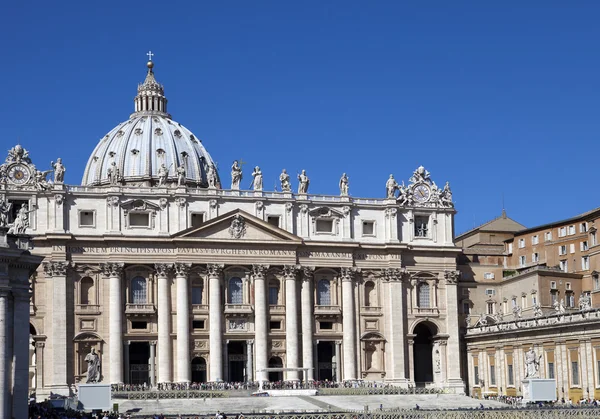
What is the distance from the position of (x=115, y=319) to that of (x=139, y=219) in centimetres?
863

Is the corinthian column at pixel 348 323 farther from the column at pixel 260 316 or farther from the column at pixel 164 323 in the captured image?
the column at pixel 164 323

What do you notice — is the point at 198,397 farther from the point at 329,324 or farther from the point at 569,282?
the point at 569,282

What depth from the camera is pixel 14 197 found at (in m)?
91.6

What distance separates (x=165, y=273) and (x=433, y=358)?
25604 mm

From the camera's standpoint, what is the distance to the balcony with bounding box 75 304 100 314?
9206cm

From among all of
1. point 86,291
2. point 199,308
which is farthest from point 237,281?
point 86,291

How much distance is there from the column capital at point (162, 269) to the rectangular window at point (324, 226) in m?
14.0

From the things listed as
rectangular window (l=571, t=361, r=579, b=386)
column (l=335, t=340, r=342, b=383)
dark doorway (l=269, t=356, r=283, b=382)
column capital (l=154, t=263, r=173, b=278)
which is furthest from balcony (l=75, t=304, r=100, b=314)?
rectangular window (l=571, t=361, r=579, b=386)

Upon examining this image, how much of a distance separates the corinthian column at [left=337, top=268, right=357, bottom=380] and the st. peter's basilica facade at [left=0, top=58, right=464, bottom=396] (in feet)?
0.39

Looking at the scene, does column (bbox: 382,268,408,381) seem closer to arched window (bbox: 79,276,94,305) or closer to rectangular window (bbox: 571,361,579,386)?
rectangular window (bbox: 571,361,579,386)

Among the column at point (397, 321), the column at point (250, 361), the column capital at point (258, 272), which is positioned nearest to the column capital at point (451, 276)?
the column at point (397, 321)

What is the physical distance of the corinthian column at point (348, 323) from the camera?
9744 centimetres

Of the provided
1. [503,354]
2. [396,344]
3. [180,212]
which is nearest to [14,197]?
[180,212]

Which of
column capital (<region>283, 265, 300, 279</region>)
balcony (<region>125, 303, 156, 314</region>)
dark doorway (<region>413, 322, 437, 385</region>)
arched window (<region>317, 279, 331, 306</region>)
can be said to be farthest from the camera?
dark doorway (<region>413, 322, 437, 385</region>)
